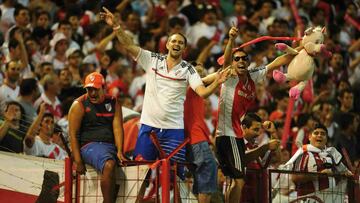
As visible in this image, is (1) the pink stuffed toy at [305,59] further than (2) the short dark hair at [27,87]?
No

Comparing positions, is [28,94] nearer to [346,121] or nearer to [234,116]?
[234,116]

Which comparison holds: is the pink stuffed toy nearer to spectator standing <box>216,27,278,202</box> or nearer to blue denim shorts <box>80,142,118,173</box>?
spectator standing <box>216,27,278,202</box>

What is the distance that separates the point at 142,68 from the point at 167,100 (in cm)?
372

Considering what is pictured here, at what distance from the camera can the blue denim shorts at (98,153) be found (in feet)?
38.7

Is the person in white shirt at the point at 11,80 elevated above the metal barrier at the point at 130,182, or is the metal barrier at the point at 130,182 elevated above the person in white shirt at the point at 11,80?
the person in white shirt at the point at 11,80

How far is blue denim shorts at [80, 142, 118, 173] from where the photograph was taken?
11.8 metres

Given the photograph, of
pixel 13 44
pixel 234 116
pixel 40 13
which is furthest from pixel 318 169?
pixel 40 13

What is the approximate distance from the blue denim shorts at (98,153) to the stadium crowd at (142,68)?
1.54m

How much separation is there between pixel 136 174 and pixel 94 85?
3.49ft

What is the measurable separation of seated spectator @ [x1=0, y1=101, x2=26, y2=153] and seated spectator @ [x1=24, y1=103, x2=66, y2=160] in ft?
0.47

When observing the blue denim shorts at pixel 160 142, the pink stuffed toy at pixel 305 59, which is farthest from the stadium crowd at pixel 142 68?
the blue denim shorts at pixel 160 142

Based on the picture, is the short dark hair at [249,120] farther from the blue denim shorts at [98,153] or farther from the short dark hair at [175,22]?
the short dark hair at [175,22]

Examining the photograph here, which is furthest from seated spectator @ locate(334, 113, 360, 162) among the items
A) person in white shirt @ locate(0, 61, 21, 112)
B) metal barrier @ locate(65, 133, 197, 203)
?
metal barrier @ locate(65, 133, 197, 203)

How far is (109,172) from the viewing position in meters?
11.7
